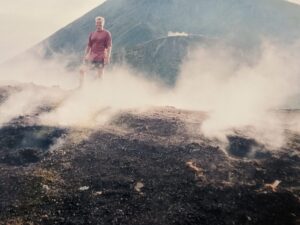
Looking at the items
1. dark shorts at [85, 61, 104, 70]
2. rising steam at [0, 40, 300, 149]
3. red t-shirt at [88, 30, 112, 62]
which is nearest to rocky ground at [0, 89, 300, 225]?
rising steam at [0, 40, 300, 149]

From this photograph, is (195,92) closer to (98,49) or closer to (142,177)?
(98,49)

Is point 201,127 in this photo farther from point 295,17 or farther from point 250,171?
point 295,17

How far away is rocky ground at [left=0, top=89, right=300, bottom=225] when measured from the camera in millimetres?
10664

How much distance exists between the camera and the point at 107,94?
20.8 m

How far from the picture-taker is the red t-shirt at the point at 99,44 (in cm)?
1905

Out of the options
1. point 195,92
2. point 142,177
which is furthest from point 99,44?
point 195,92

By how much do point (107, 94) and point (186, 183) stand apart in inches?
380

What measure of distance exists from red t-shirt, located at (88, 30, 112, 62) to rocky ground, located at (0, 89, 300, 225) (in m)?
4.30

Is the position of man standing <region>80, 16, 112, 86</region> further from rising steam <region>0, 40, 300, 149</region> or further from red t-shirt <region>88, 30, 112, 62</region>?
rising steam <region>0, 40, 300, 149</region>

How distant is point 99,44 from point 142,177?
8.52 metres

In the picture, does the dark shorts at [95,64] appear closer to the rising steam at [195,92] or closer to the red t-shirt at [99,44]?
the red t-shirt at [99,44]

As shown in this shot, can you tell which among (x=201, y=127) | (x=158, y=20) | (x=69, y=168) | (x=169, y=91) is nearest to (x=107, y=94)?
(x=201, y=127)

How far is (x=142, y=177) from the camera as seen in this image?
12.3 m

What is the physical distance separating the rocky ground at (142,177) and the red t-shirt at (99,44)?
169 inches
